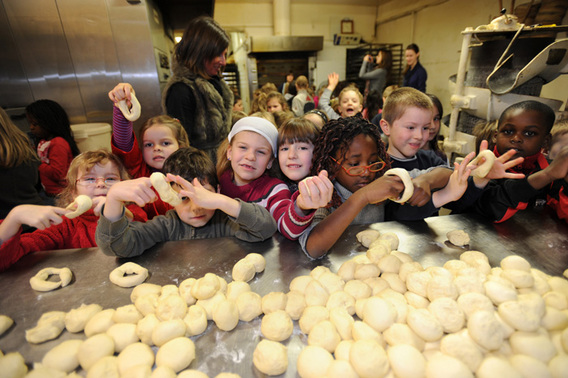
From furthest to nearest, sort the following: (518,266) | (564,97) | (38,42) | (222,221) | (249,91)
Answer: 1. (249,91)
2. (564,97)
3. (38,42)
4. (222,221)
5. (518,266)

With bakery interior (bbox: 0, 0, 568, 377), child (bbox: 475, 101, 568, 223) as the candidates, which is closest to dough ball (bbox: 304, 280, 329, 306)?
bakery interior (bbox: 0, 0, 568, 377)

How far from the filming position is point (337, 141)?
1.28 meters

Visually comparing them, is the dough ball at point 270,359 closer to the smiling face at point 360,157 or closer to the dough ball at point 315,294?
the dough ball at point 315,294

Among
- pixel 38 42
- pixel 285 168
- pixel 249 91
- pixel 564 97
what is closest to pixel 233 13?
pixel 249 91

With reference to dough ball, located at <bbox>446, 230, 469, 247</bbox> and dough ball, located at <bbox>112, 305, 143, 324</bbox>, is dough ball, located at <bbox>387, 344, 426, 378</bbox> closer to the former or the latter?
dough ball, located at <bbox>446, 230, 469, 247</bbox>

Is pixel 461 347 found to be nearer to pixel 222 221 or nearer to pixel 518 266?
pixel 518 266

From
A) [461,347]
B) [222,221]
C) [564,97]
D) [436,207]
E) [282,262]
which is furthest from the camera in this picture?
[564,97]

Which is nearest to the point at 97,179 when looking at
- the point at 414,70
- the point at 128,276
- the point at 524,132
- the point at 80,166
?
the point at 80,166

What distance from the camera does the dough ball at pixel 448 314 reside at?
0.73 metres

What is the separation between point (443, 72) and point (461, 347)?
744 centimetres

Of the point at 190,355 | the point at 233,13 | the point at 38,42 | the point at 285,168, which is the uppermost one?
the point at 233,13

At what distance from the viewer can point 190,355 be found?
680 millimetres

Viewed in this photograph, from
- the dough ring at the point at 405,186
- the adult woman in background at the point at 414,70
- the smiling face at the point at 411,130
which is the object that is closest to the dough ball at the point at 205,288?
the dough ring at the point at 405,186

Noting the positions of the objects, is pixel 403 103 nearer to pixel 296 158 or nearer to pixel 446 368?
pixel 296 158
